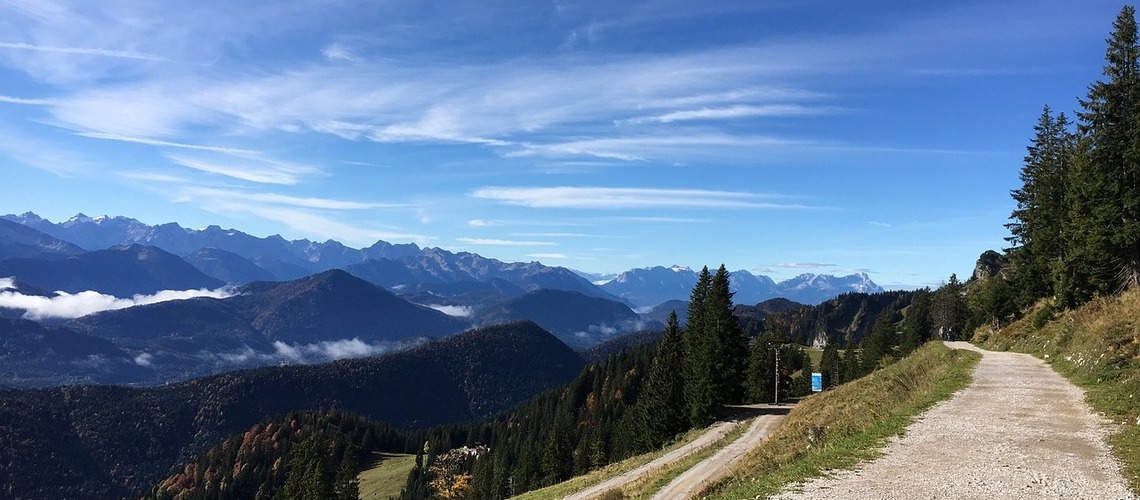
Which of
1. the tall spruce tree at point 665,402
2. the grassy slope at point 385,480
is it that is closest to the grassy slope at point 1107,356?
the tall spruce tree at point 665,402

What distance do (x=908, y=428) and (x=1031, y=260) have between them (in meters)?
52.0

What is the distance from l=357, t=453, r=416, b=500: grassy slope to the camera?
166 metres

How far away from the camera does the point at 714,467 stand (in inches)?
1323

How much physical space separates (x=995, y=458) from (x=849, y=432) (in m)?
6.41

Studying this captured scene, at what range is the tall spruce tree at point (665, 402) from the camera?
6375cm

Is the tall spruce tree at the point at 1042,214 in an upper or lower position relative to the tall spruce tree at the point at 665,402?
upper

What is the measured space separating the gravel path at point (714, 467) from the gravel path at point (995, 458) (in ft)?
22.5

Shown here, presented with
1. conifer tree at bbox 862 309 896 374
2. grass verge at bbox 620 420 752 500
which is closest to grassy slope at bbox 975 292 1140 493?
grass verge at bbox 620 420 752 500

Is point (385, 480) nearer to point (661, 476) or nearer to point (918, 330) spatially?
point (918, 330)

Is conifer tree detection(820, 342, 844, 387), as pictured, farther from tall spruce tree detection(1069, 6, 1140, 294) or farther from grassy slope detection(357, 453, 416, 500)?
grassy slope detection(357, 453, 416, 500)

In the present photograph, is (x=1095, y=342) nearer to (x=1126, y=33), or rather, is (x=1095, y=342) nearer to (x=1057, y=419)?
(x=1057, y=419)

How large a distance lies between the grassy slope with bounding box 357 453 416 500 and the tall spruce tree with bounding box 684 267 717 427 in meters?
125

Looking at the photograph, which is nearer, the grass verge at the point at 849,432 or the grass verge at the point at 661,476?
the grass verge at the point at 849,432

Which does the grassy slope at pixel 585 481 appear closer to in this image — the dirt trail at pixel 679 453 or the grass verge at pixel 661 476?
the dirt trail at pixel 679 453
